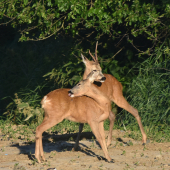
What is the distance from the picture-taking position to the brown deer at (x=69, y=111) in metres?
5.82

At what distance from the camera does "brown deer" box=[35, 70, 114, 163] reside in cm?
582

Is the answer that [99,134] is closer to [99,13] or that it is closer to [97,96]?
[97,96]

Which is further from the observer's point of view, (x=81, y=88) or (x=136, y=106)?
(x=136, y=106)

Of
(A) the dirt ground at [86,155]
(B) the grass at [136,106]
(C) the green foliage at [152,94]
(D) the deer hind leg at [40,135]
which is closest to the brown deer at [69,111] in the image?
(D) the deer hind leg at [40,135]

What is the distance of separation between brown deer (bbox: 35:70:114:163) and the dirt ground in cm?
30

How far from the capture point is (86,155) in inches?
247

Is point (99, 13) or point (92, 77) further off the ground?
point (99, 13)

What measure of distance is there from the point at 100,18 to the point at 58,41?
6.71 meters

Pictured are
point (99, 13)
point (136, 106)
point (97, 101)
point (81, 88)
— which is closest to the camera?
Result: point (81, 88)

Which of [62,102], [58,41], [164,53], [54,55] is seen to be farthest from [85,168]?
[58,41]

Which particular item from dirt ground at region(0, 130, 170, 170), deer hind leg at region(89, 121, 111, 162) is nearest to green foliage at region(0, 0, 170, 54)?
dirt ground at region(0, 130, 170, 170)

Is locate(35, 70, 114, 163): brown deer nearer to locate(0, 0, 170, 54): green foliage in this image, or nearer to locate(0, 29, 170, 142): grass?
locate(0, 29, 170, 142): grass

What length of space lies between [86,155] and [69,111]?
2.80 ft

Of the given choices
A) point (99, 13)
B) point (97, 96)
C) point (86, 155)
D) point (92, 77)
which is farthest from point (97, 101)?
point (99, 13)
